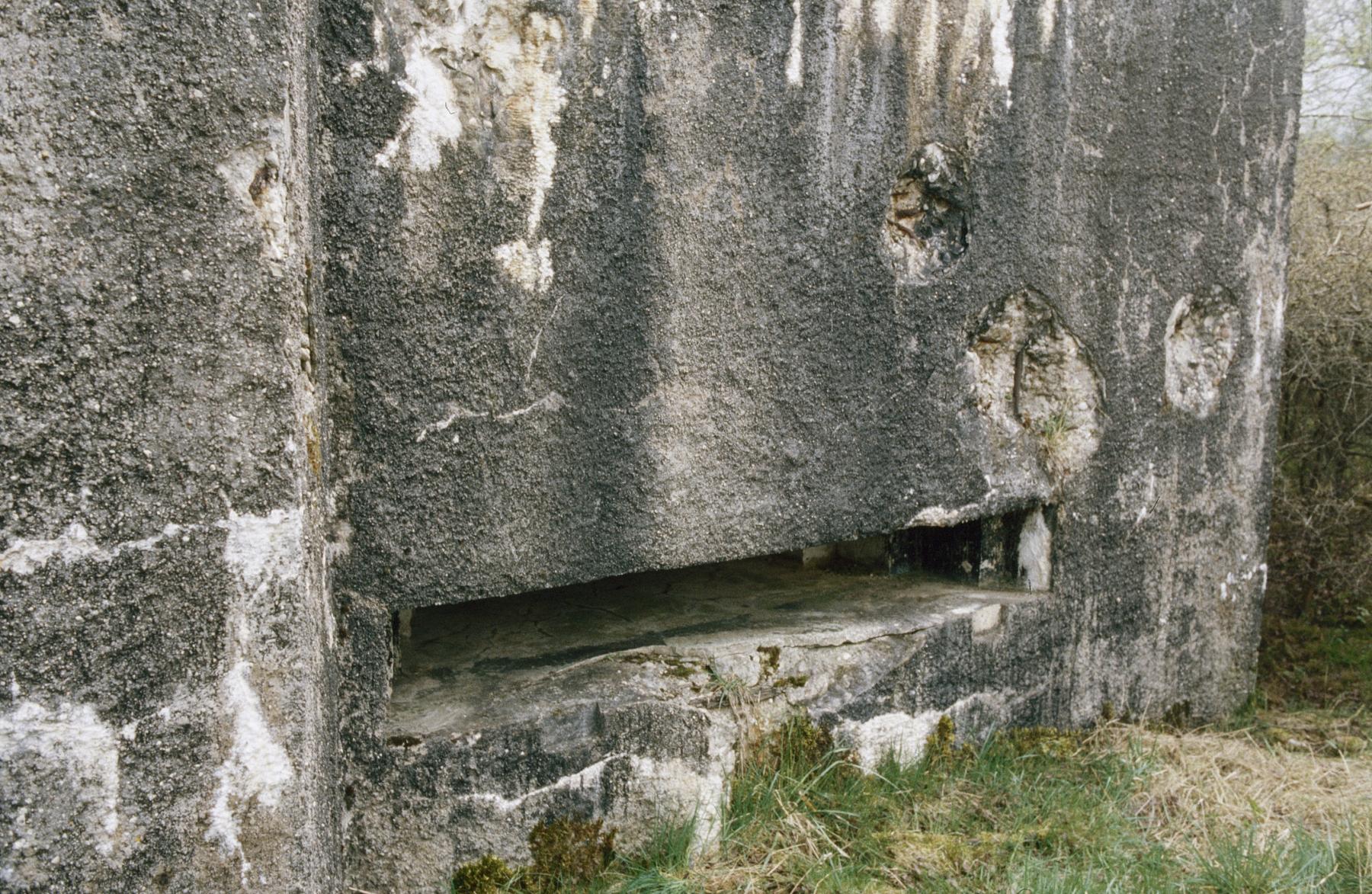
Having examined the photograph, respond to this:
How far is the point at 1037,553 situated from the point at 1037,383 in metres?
0.43

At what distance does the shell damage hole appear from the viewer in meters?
2.09

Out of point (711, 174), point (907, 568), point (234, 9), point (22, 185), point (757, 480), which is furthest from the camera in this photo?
point (907, 568)

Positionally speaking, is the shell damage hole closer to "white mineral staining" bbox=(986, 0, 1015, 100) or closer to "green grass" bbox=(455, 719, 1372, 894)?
"white mineral staining" bbox=(986, 0, 1015, 100)

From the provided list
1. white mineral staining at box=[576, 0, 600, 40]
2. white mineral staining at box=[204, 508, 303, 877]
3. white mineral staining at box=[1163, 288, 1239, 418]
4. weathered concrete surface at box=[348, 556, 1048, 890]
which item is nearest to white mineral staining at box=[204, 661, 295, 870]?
white mineral staining at box=[204, 508, 303, 877]

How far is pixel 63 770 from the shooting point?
110 cm

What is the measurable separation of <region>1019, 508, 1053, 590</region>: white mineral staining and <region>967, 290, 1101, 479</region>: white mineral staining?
134 mm

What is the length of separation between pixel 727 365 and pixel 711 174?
356mm


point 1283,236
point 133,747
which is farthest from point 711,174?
point 1283,236

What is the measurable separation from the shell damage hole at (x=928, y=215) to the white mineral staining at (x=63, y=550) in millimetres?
1521

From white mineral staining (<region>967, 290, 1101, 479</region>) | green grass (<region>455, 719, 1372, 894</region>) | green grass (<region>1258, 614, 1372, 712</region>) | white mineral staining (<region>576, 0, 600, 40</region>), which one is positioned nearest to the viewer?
white mineral staining (<region>576, 0, 600, 40</region>)

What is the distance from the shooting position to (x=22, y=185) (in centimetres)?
105

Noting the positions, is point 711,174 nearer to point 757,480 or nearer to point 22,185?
point 757,480

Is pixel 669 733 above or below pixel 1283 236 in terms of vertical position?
below

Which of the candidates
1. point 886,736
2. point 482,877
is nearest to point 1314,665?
point 886,736
